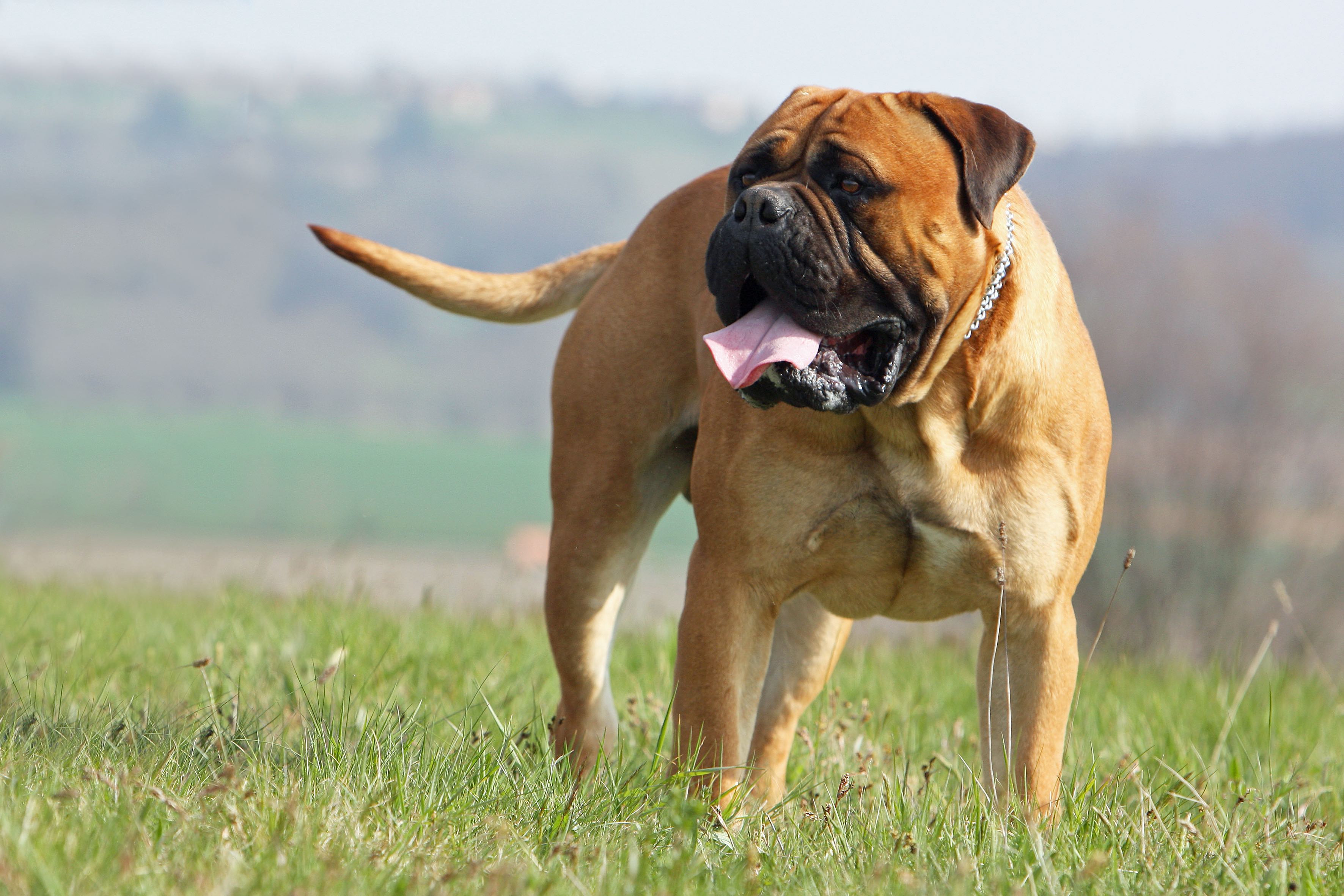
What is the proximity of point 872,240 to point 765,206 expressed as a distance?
26 centimetres

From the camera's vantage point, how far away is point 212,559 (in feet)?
27.9

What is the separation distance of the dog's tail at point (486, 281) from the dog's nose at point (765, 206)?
156 centimetres

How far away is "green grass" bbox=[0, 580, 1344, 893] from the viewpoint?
2.19 metres

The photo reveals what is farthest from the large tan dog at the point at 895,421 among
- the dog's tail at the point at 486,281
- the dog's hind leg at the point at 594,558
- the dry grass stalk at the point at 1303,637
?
the dry grass stalk at the point at 1303,637

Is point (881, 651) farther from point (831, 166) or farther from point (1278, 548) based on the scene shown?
point (1278, 548)

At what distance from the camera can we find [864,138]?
2871 mm

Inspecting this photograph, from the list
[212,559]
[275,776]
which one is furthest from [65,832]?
[212,559]

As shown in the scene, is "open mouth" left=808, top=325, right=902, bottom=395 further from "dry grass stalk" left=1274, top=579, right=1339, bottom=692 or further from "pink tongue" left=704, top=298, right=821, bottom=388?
"dry grass stalk" left=1274, top=579, right=1339, bottom=692

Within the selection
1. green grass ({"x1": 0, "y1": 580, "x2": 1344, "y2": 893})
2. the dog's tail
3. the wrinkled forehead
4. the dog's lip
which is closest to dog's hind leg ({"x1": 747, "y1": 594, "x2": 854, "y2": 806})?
green grass ({"x1": 0, "y1": 580, "x2": 1344, "y2": 893})

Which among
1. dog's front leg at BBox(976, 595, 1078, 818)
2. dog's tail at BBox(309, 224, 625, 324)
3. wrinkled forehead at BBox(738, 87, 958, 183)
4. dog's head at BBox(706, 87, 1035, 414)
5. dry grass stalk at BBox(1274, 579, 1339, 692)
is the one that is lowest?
dry grass stalk at BBox(1274, 579, 1339, 692)

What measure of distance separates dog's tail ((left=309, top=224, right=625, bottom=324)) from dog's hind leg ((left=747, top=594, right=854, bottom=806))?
138 cm

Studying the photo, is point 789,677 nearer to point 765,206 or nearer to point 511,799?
point 511,799

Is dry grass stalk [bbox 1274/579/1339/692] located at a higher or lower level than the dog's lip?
lower

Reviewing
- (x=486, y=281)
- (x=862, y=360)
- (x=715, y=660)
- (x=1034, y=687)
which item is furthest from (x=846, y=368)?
(x=486, y=281)
